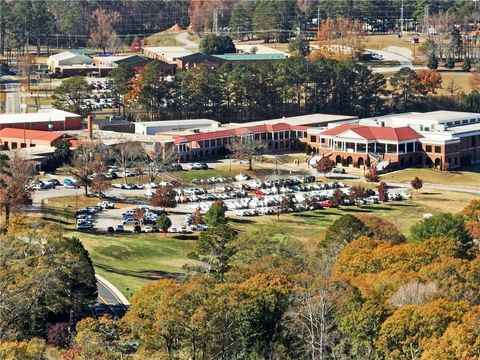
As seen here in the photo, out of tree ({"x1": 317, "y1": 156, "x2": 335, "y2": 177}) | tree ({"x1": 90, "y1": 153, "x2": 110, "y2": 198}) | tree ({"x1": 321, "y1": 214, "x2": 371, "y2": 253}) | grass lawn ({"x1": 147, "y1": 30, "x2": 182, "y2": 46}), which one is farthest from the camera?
grass lawn ({"x1": 147, "y1": 30, "x2": 182, "y2": 46})

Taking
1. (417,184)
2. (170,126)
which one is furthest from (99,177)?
(170,126)

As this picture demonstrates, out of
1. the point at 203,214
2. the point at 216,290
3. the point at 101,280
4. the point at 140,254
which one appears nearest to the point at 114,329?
the point at 216,290

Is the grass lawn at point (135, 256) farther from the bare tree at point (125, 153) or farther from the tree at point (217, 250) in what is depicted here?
the bare tree at point (125, 153)

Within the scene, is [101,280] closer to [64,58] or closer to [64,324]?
[64,324]

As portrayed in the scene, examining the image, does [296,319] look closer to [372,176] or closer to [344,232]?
[344,232]

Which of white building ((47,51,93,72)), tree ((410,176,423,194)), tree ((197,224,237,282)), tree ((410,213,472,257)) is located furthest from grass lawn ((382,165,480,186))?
white building ((47,51,93,72))

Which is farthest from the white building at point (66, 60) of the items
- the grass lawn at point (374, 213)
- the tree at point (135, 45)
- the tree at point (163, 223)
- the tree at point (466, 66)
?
the tree at point (163, 223)

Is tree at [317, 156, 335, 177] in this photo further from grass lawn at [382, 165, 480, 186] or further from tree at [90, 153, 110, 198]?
tree at [90, 153, 110, 198]
